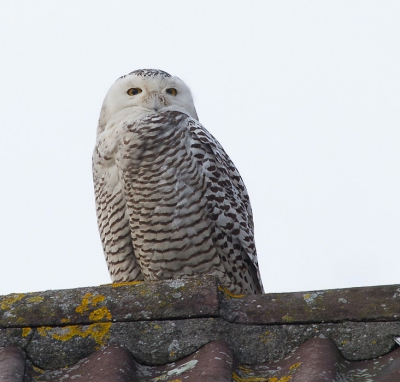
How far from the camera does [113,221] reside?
4.64 metres

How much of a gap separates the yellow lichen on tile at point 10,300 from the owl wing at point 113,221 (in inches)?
72.2

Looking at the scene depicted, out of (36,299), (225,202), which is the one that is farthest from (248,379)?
(225,202)

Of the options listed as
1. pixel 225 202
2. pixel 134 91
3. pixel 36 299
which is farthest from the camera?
pixel 134 91

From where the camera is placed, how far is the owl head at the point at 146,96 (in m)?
4.94

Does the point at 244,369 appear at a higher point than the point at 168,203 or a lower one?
lower

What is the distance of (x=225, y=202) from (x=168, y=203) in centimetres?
40

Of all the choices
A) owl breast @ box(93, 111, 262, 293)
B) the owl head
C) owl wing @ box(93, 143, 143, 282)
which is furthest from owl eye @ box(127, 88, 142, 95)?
owl wing @ box(93, 143, 143, 282)

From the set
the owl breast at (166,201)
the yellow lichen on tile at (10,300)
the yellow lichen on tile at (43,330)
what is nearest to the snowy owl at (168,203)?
the owl breast at (166,201)

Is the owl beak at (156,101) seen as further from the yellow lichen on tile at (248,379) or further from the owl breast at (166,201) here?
the yellow lichen on tile at (248,379)

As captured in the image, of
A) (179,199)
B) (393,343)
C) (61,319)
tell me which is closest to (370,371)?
(393,343)

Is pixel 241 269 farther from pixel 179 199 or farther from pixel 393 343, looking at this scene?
pixel 393 343

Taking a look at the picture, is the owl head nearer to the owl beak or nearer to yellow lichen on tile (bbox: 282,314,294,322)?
the owl beak

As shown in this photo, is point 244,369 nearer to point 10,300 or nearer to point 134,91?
point 10,300

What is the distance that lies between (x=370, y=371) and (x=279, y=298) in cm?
45
